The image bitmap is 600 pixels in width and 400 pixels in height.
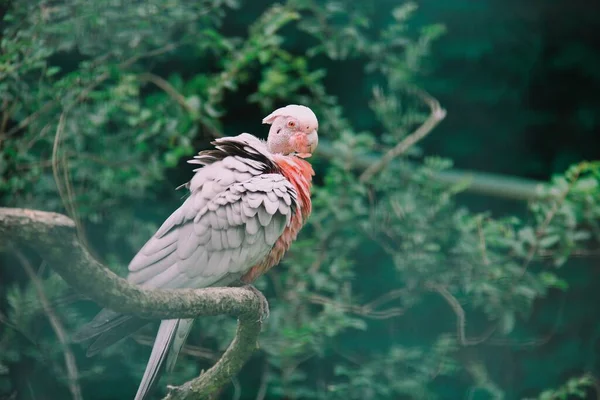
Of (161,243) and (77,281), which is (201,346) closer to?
(161,243)

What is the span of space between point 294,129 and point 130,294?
40 cm

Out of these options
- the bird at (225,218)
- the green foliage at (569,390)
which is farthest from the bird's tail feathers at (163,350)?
the green foliage at (569,390)

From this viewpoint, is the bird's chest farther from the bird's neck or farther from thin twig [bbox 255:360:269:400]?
thin twig [bbox 255:360:269:400]

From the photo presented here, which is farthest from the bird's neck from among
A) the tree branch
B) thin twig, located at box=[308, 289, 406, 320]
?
thin twig, located at box=[308, 289, 406, 320]

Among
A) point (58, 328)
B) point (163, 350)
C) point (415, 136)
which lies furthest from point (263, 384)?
point (163, 350)

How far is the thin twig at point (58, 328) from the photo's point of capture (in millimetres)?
1890

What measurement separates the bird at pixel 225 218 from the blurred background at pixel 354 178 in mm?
868

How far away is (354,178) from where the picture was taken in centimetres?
219

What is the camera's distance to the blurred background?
1.92 metres

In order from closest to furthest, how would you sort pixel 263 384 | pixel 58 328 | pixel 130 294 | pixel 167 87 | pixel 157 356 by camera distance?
pixel 130 294, pixel 157 356, pixel 58 328, pixel 167 87, pixel 263 384

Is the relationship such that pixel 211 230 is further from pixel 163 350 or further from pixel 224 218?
pixel 163 350

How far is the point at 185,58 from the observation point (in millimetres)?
2068

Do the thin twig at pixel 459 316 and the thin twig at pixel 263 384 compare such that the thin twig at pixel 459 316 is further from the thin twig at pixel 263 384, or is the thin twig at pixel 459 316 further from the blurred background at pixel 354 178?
the thin twig at pixel 263 384

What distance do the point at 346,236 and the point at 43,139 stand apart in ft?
3.07
